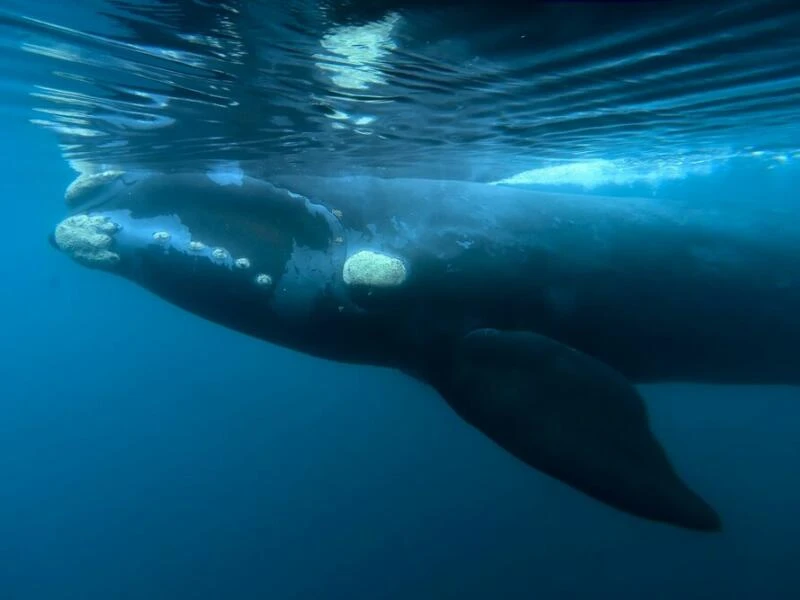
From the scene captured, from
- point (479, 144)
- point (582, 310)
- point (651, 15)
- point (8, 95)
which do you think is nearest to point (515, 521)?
point (479, 144)

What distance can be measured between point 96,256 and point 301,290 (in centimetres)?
301

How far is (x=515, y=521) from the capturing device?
821 inches

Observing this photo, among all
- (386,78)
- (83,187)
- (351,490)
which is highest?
(386,78)

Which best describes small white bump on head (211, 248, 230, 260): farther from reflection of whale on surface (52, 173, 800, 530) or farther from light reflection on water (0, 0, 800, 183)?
light reflection on water (0, 0, 800, 183)

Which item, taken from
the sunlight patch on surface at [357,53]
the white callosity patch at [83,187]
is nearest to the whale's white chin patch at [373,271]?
the sunlight patch on surface at [357,53]

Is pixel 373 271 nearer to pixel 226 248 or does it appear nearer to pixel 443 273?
pixel 443 273

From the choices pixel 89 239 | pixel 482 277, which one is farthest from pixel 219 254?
pixel 482 277

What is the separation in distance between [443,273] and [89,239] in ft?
16.1

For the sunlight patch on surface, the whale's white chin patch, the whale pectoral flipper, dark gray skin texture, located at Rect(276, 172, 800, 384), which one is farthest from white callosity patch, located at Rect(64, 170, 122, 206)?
the whale pectoral flipper

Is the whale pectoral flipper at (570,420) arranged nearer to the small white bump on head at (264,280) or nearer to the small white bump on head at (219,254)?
the small white bump on head at (264,280)

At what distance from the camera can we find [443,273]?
7609 mm

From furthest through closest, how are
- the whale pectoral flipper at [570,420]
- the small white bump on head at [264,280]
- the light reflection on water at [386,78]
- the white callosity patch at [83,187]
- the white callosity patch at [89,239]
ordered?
the white callosity patch at [83,187], the white callosity patch at [89,239], the small white bump on head at [264,280], the light reflection on water at [386,78], the whale pectoral flipper at [570,420]

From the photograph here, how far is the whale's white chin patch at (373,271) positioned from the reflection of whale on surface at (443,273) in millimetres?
16

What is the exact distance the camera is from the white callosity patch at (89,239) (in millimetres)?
7980
